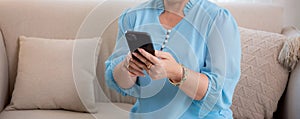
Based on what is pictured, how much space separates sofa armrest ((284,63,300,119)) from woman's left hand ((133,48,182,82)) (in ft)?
2.65

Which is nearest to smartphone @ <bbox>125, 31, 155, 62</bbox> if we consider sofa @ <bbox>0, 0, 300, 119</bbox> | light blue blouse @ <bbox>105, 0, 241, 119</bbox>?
light blue blouse @ <bbox>105, 0, 241, 119</bbox>

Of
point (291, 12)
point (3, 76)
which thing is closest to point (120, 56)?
point (3, 76)

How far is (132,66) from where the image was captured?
1.03 meters

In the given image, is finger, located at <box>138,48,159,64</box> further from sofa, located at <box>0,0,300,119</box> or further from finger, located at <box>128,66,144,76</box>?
sofa, located at <box>0,0,300,119</box>

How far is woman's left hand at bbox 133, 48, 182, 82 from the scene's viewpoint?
0.96 m

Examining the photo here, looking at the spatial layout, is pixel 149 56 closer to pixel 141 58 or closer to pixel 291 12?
pixel 141 58

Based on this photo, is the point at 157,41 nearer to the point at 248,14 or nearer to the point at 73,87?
the point at 73,87

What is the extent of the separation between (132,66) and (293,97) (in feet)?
3.02

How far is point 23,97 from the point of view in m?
1.75

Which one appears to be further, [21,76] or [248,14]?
[248,14]

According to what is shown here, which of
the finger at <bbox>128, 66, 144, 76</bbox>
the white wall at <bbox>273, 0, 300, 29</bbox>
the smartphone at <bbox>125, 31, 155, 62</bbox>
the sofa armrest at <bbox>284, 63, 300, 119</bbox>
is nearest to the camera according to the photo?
the smartphone at <bbox>125, 31, 155, 62</bbox>

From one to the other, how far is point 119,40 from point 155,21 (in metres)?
0.12

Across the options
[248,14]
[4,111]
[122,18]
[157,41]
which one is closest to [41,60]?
[4,111]

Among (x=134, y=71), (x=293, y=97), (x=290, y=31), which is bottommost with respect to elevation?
(x=293, y=97)
